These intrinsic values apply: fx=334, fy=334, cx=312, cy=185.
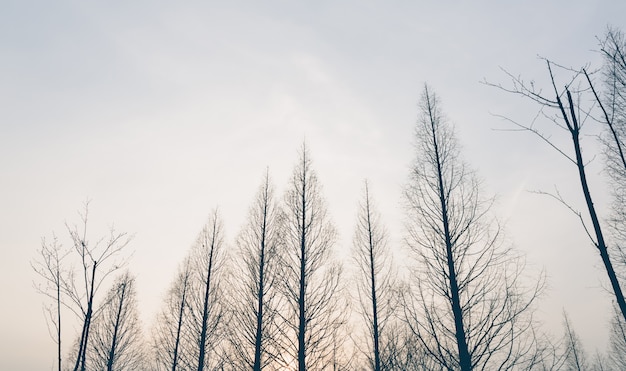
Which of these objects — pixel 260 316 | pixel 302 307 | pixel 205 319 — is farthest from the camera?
pixel 205 319

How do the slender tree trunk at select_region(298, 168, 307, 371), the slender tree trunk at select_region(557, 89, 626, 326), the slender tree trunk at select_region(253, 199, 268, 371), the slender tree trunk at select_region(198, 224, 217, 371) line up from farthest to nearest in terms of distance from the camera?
the slender tree trunk at select_region(198, 224, 217, 371)
the slender tree trunk at select_region(253, 199, 268, 371)
the slender tree trunk at select_region(298, 168, 307, 371)
the slender tree trunk at select_region(557, 89, 626, 326)

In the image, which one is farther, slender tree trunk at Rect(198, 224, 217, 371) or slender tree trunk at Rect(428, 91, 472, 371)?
slender tree trunk at Rect(198, 224, 217, 371)

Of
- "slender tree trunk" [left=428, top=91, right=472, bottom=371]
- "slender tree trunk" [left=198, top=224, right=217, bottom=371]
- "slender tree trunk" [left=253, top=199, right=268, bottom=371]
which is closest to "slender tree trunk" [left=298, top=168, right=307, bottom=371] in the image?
"slender tree trunk" [left=253, top=199, right=268, bottom=371]

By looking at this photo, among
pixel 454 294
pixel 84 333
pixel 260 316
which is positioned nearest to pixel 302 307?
pixel 260 316

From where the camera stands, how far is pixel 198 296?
13789 millimetres

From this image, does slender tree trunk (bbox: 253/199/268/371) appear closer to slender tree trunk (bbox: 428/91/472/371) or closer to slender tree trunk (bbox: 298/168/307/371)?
slender tree trunk (bbox: 298/168/307/371)

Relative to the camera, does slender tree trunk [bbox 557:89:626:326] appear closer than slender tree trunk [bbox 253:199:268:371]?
Yes

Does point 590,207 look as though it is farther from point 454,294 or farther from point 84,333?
point 84,333

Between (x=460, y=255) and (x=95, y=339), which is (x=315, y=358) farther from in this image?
(x=95, y=339)

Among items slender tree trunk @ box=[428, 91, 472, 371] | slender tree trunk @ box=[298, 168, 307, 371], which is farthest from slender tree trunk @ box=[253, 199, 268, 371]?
slender tree trunk @ box=[428, 91, 472, 371]

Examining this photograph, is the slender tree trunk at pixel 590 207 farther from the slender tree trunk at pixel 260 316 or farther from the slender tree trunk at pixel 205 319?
the slender tree trunk at pixel 205 319

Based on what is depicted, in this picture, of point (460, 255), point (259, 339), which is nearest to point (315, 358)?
point (259, 339)

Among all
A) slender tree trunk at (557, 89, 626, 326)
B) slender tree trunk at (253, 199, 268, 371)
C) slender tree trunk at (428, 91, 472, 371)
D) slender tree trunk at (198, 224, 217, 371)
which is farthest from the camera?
slender tree trunk at (198, 224, 217, 371)

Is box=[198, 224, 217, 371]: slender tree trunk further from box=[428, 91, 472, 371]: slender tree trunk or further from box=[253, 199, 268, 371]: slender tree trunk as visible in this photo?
box=[428, 91, 472, 371]: slender tree trunk
